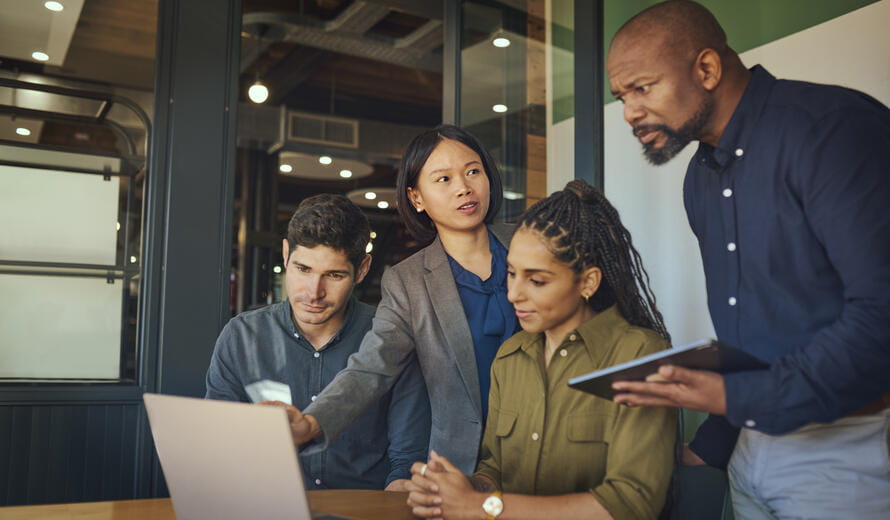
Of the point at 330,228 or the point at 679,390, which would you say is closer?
the point at 679,390

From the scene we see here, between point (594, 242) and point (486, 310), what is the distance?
0.48 m

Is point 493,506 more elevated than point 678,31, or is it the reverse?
point 678,31

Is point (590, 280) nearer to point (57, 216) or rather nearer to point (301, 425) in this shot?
point (301, 425)

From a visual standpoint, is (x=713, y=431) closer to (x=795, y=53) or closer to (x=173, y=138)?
(x=795, y=53)

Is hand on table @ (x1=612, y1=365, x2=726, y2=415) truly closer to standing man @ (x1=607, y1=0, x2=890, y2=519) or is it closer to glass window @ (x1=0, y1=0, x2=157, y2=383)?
standing man @ (x1=607, y1=0, x2=890, y2=519)

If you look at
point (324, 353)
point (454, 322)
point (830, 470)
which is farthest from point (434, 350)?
point (830, 470)

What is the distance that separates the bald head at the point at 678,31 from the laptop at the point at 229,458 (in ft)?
2.99

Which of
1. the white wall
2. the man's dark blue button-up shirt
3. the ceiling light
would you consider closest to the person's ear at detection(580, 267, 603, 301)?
the man's dark blue button-up shirt

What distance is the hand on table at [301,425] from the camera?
1.58 metres

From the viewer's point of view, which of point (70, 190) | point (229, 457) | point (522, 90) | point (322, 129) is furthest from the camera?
point (322, 129)

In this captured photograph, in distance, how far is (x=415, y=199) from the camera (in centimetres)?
207

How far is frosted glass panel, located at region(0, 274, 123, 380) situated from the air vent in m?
3.80

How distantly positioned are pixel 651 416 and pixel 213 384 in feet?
4.13

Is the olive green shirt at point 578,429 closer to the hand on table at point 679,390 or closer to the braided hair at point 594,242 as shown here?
the braided hair at point 594,242
